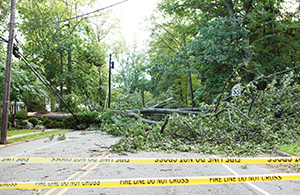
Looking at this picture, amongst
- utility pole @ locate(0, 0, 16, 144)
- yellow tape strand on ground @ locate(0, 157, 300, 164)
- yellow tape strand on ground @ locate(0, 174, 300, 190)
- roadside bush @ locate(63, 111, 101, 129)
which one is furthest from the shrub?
yellow tape strand on ground @ locate(0, 174, 300, 190)

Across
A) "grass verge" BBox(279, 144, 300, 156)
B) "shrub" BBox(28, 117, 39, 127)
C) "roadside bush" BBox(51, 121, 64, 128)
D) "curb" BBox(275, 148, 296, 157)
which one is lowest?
"roadside bush" BBox(51, 121, 64, 128)

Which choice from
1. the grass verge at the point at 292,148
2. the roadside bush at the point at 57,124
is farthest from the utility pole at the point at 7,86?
the grass verge at the point at 292,148

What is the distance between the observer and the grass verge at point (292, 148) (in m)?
6.20

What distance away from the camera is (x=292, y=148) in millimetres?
6801

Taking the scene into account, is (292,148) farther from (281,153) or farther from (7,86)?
(7,86)

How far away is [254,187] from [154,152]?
3768 millimetres

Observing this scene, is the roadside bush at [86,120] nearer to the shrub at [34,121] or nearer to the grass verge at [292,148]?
the shrub at [34,121]

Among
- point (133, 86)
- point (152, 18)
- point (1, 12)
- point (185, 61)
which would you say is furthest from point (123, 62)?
point (185, 61)

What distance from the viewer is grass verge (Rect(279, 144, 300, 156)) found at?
6.20 meters

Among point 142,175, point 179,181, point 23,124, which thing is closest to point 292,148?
point 142,175

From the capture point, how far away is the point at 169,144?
7.52 metres

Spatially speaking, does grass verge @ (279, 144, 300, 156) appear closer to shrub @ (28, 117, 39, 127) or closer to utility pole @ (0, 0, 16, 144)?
utility pole @ (0, 0, 16, 144)

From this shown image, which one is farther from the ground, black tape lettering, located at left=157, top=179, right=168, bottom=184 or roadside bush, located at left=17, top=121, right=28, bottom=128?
black tape lettering, located at left=157, top=179, right=168, bottom=184

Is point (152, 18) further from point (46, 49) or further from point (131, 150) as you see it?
point (131, 150)
